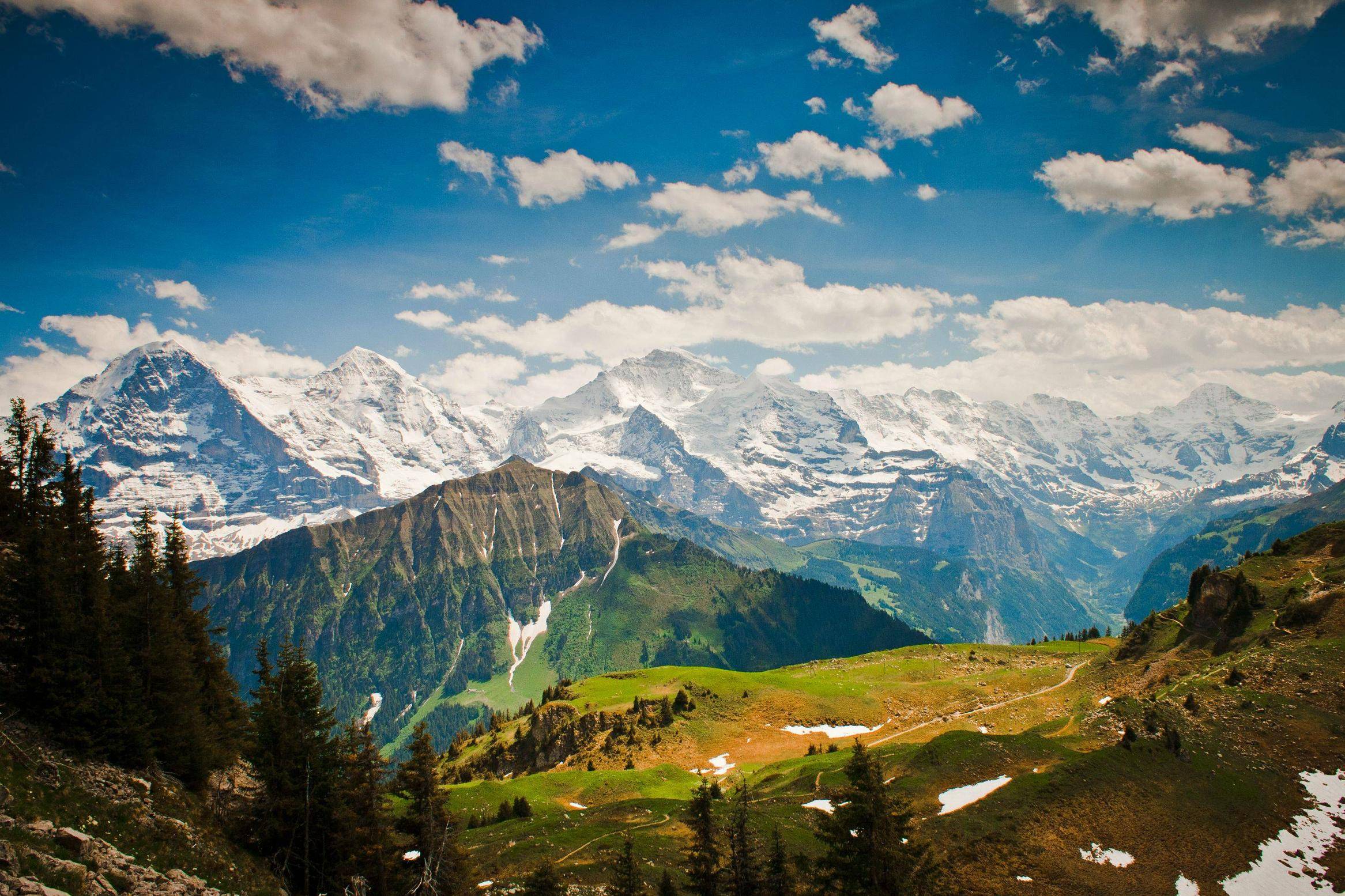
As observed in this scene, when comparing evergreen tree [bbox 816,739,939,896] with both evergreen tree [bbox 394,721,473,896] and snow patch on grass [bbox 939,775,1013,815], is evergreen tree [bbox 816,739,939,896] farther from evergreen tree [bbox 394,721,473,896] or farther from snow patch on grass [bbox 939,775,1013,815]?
evergreen tree [bbox 394,721,473,896]

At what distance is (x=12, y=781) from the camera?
27.3m

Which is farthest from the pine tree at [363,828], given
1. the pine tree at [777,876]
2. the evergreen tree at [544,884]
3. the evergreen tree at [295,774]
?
the pine tree at [777,876]

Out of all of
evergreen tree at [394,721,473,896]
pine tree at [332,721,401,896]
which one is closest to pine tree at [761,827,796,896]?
evergreen tree at [394,721,473,896]

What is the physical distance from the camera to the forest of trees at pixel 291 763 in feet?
103

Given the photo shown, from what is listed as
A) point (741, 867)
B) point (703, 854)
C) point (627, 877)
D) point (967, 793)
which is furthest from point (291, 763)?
point (967, 793)

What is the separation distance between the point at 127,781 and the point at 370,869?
1231 cm

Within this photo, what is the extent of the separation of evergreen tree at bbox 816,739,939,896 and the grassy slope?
12214 millimetres

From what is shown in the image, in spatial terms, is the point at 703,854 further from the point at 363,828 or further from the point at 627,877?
the point at 363,828

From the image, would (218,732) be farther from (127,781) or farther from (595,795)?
(595,795)

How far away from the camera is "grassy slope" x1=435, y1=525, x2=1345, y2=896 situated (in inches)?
1660

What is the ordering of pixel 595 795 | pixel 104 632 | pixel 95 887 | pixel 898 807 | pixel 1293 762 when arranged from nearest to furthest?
pixel 95 887, pixel 898 807, pixel 104 632, pixel 1293 762, pixel 595 795

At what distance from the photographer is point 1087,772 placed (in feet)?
157

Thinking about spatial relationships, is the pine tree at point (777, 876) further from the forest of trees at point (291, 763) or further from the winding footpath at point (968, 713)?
the winding footpath at point (968, 713)

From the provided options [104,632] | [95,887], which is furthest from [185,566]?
[95,887]
